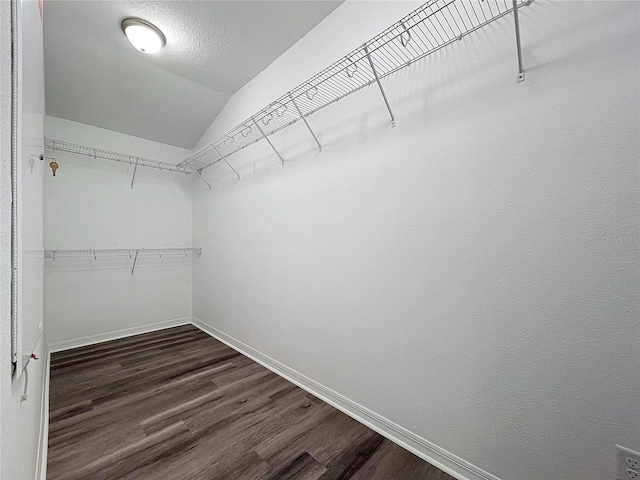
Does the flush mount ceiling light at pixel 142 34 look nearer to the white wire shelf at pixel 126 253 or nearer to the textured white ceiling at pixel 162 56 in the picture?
the textured white ceiling at pixel 162 56

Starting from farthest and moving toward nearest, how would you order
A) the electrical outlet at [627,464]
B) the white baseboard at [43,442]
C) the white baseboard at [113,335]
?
the white baseboard at [113,335], the white baseboard at [43,442], the electrical outlet at [627,464]

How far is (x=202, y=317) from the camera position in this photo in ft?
11.5

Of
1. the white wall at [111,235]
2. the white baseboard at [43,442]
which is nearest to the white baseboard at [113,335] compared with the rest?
the white wall at [111,235]

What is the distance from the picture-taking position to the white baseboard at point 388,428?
1306mm

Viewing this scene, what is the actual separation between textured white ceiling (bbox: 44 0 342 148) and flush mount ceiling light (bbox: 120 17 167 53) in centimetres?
4

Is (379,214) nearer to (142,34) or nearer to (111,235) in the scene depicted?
(142,34)

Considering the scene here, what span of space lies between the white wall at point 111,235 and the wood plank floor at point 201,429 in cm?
66

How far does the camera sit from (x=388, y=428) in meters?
1.58

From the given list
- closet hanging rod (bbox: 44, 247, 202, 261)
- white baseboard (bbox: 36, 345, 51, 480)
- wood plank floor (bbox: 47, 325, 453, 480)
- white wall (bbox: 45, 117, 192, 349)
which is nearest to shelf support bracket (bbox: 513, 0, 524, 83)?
wood plank floor (bbox: 47, 325, 453, 480)

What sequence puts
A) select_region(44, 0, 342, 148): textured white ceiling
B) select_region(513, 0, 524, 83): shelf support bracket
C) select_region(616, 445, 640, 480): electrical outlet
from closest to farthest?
select_region(616, 445, 640, 480): electrical outlet, select_region(513, 0, 524, 83): shelf support bracket, select_region(44, 0, 342, 148): textured white ceiling

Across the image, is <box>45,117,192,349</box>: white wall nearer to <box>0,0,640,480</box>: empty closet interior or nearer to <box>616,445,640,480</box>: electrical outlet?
<box>0,0,640,480</box>: empty closet interior

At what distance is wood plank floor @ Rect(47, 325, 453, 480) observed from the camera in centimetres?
136

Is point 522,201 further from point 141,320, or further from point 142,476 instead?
point 141,320

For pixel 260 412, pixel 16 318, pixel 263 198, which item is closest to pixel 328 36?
pixel 263 198
